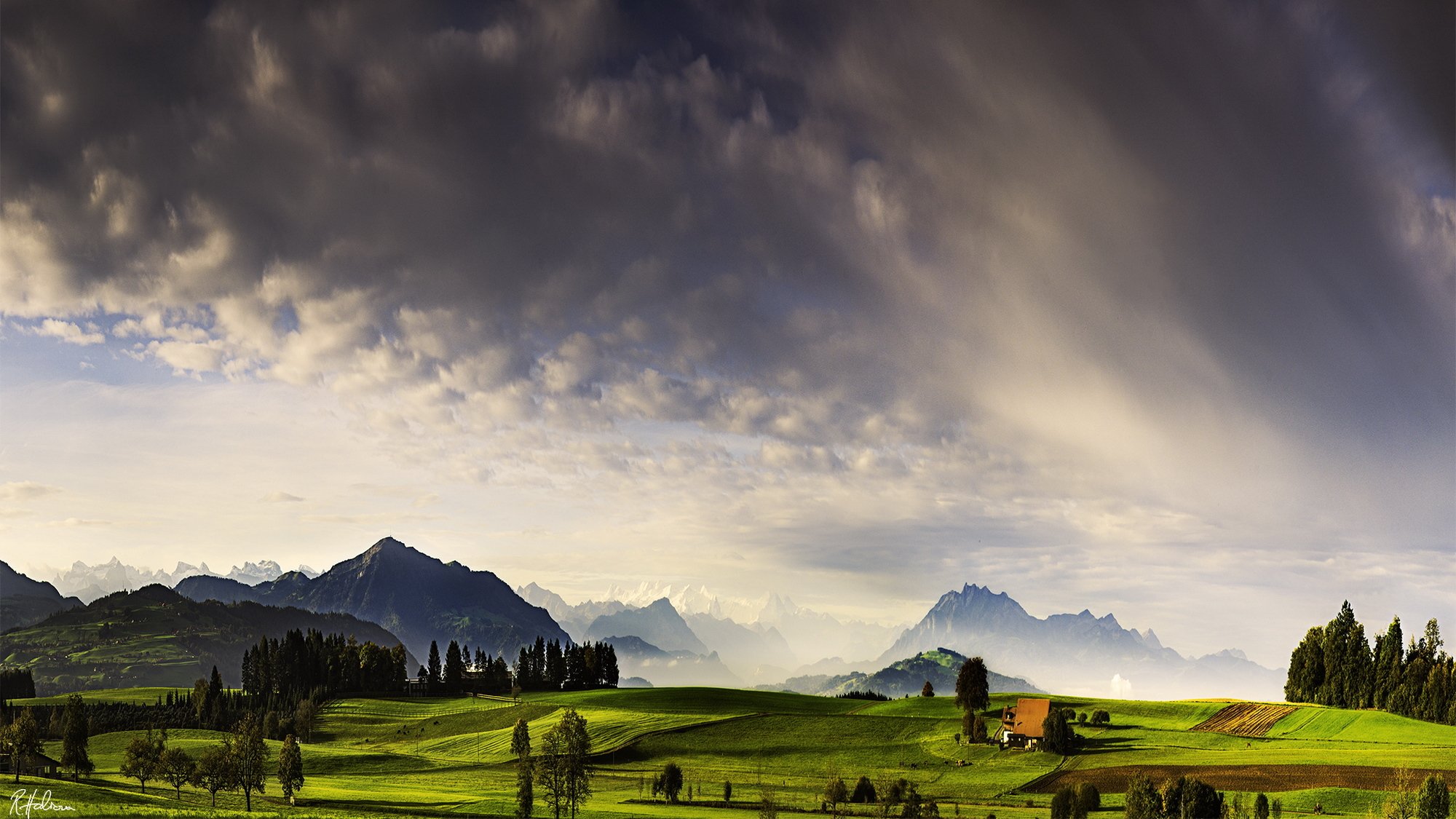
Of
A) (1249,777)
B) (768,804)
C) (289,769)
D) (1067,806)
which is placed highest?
(289,769)

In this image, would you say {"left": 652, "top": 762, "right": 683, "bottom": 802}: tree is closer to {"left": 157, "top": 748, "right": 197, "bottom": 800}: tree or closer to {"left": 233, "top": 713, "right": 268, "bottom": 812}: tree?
{"left": 233, "top": 713, "right": 268, "bottom": 812}: tree

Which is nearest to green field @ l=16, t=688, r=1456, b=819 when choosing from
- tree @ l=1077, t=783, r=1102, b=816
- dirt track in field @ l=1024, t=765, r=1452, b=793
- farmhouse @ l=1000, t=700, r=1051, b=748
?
dirt track in field @ l=1024, t=765, r=1452, b=793

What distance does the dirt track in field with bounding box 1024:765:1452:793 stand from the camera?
110500 millimetres

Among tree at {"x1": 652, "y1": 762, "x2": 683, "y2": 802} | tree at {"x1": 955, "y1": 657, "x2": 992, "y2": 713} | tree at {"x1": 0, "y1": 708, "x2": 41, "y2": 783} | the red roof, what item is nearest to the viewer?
tree at {"x1": 0, "y1": 708, "x2": 41, "y2": 783}

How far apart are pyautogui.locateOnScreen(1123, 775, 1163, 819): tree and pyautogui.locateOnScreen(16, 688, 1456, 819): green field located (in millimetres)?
7856

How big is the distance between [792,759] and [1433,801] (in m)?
86.0

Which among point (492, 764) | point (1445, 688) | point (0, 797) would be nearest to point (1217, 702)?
point (1445, 688)

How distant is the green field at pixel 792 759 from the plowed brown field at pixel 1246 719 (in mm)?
2724

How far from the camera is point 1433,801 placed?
3509 inches

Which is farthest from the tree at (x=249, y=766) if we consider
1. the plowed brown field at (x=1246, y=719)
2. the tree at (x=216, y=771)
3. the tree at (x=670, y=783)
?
the plowed brown field at (x=1246, y=719)

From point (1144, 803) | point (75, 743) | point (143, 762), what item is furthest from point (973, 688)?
point (75, 743)

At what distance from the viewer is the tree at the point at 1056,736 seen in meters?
147

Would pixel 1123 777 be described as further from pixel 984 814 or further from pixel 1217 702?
pixel 1217 702

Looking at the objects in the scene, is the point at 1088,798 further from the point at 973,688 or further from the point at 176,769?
the point at 176,769
